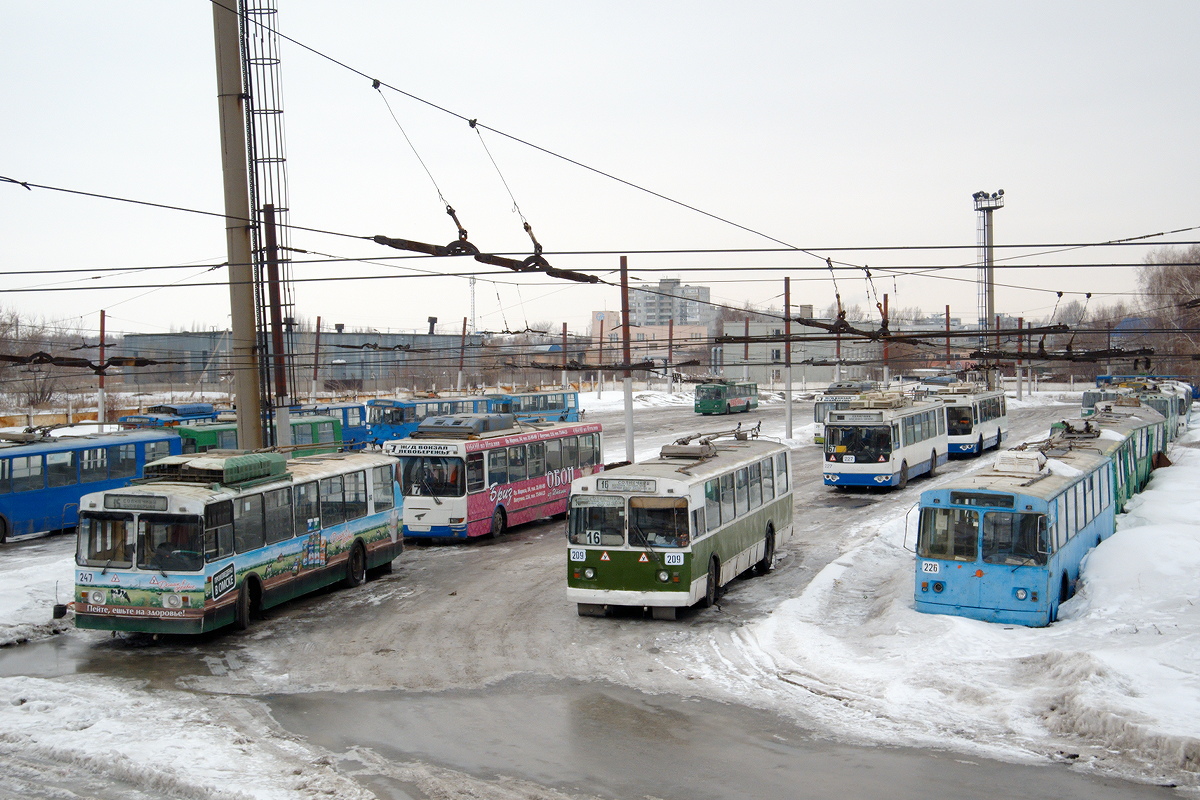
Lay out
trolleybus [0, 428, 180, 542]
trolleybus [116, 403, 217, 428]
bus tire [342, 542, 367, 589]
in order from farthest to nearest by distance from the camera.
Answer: trolleybus [116, 403, 217, 428], trolleybus [0, 428, 180, 542], bus tire [342, 542, 367, 589]

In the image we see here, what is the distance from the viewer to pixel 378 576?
19.6 m

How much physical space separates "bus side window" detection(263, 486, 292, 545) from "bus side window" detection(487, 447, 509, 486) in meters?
7.29

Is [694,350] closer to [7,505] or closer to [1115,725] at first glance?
[7,505]

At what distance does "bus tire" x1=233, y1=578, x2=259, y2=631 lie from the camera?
15023mm

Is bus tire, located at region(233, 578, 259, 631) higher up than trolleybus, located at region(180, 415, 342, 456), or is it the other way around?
trolleybus, located at region(180, 415, 342, 456)

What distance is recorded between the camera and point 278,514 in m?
16.2

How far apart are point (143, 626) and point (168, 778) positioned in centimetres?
552

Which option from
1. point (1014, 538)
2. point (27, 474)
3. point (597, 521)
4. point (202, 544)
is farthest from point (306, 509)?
point (27, 474)

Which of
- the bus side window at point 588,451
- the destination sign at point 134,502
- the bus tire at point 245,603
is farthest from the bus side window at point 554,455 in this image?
the destination sign at point 134,502

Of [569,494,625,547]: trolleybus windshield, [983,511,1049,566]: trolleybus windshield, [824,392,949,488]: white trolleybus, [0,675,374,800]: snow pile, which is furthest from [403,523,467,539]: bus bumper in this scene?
[824,392,949,488]: white trolleybus

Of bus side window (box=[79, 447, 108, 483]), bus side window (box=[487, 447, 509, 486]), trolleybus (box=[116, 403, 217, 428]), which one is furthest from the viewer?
trolleybus (box=[116, 403, 217, 428])

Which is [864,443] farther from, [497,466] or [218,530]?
[218,530]

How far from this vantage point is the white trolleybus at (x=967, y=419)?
40812 mm

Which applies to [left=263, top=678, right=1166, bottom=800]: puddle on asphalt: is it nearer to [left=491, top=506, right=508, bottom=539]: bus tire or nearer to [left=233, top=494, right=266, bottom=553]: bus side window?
[left=233, top=494, right=266, bottom=553]: bus side window
